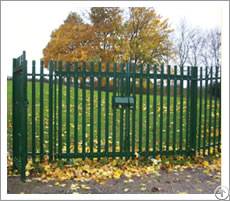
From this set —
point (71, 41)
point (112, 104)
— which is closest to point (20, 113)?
point (112, 104)

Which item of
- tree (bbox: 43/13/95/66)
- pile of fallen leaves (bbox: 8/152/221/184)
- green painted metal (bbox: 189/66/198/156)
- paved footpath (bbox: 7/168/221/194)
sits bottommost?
paved footpath (bbox: 7/168/221/194)

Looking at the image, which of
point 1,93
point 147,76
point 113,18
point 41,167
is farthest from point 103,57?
point 1,93

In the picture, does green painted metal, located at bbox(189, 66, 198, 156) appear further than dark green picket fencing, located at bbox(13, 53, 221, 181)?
Yes

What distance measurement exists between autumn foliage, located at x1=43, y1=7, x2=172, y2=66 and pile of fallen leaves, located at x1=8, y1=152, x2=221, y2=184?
5597 mm

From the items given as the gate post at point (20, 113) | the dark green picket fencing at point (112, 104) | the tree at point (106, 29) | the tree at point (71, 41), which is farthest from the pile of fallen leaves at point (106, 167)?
the tree at point (71, 41)

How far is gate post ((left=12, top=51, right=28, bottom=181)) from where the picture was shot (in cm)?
454

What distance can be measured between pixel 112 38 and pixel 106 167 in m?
6.71

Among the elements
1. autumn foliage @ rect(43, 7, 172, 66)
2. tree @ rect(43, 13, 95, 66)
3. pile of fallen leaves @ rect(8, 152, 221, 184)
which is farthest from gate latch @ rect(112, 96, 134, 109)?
tree @ rect(43, 13, 95, 66)

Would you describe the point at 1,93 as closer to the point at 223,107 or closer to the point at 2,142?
the point at 2,142

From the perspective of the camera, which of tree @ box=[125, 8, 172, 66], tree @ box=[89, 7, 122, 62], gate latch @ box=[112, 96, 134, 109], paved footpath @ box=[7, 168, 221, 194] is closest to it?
paved footpath @ box=[7, 168, 221, 194]

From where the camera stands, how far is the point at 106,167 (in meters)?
5.45

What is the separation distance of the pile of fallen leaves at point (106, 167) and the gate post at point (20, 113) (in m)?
0.30

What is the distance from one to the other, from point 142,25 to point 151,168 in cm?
693

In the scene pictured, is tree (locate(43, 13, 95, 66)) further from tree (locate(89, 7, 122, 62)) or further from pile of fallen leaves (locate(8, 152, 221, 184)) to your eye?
pile of fallen leaves (locate(8, 152, 221, 184))
